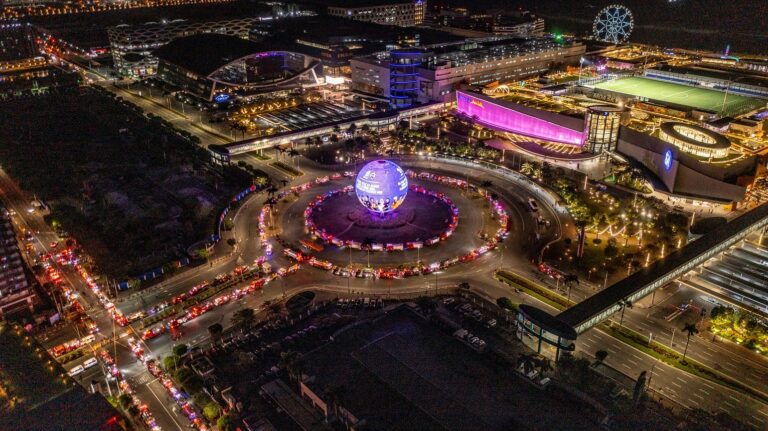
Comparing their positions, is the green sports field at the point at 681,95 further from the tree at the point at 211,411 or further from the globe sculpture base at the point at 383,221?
the tree at the point at 211,411

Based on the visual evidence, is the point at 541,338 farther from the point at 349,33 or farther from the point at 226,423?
the point at 349,33

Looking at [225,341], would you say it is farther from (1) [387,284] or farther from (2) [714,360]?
(2) [714,360]

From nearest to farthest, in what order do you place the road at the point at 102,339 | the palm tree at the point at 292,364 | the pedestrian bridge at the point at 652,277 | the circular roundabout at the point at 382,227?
the palm tree at the point at 292,364 → the road at the point at 102,339 → the pedestrian bridge at the point at 652,277 → the circular roundabout at the point at 382,227

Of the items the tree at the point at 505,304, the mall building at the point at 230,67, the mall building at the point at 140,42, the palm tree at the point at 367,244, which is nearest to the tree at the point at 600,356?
the tree at the point at 505,304

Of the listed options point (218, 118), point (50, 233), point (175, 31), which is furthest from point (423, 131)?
point (175, 31)

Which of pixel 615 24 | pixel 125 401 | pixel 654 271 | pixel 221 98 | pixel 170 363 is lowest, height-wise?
pixel 125 401

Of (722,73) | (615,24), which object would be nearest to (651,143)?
(722,73)
